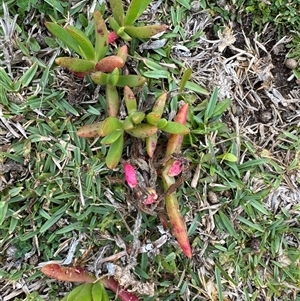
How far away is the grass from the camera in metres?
2.09

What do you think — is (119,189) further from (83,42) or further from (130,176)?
(83,42)

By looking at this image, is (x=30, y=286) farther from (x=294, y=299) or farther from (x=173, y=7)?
(x=173, y=7)

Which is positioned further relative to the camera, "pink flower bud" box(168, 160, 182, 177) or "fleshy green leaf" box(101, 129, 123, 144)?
"pink flower bud" box(168, 160, 182, 177)

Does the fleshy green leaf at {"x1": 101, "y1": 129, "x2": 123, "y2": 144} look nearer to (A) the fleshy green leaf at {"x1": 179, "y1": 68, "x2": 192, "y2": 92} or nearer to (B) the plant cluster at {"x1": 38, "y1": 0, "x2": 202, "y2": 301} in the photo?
(B) the plant cluster at {"x1": 38, "y1": 0, "x2": 202, "y2": 301}

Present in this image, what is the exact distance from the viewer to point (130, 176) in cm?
202

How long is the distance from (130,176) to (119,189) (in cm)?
12

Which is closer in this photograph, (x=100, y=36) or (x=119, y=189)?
(x=100, y=36)

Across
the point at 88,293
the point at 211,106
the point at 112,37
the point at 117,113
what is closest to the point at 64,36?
the point at 112,37

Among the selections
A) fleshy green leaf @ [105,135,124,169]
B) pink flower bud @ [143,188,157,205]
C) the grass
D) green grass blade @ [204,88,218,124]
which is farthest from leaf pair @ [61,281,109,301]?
green grass blade @ [204,88,218,124]

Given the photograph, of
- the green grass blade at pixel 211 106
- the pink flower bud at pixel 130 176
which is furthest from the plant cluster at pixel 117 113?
the green grass blade at pixel 211 106

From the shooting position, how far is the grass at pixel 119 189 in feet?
6.87

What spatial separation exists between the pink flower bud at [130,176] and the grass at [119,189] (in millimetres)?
98

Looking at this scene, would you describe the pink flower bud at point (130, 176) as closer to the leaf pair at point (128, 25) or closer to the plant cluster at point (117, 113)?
the plant cluster at point (117, 113)

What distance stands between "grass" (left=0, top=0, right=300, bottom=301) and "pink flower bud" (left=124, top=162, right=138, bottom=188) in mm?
98
